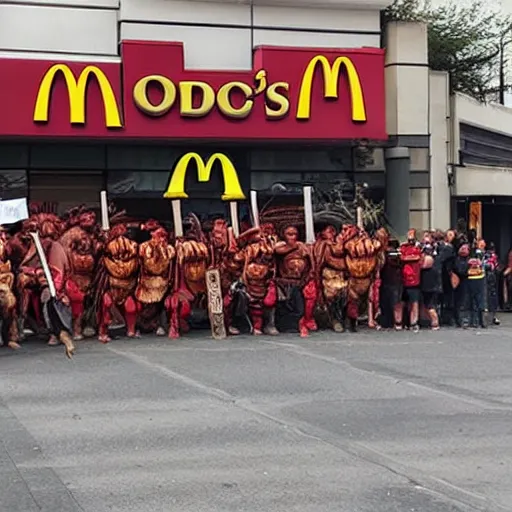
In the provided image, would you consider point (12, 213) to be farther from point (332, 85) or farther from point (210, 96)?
point (332, 85)

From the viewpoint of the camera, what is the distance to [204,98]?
17.2 meters

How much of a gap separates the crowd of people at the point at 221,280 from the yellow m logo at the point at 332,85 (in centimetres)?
294

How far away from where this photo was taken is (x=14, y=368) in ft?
38.2

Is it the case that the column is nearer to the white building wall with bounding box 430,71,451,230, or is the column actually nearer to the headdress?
the white building wall with bounding box 430,71,451,230

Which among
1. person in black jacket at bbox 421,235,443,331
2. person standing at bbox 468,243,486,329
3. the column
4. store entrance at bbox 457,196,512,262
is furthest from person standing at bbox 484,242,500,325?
store entrance at bbox 457,196,512,262

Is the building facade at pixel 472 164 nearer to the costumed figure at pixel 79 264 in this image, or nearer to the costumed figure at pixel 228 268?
the costumed figure at pixel 228 268

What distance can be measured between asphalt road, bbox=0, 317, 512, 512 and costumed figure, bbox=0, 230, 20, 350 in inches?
18.5

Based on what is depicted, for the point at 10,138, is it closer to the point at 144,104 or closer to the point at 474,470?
the point at 144,104

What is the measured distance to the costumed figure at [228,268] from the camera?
14.9 m

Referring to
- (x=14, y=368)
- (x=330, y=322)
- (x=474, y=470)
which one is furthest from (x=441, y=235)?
(x=474, y=470)

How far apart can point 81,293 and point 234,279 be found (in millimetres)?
2436

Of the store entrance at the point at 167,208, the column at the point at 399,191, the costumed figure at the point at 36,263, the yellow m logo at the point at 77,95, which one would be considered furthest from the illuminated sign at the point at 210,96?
the costumed figure at the point at 36,263

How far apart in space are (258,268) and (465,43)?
545 inches

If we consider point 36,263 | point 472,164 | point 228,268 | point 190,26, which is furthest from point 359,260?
point 472,164
